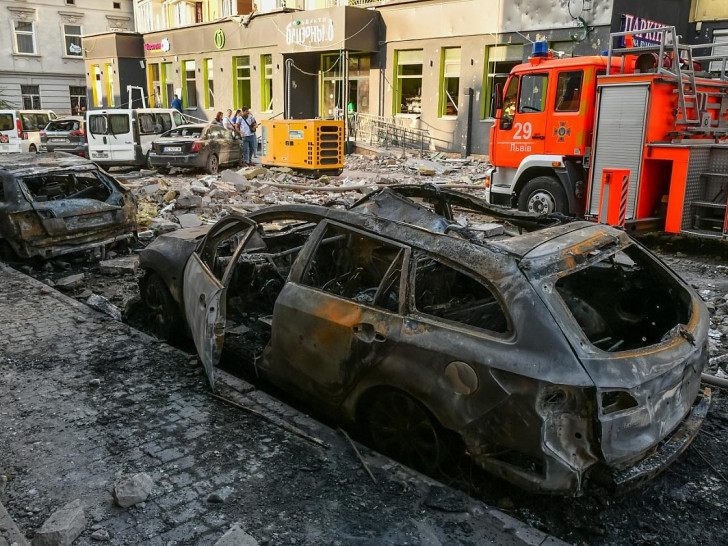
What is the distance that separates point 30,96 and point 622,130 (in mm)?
41911

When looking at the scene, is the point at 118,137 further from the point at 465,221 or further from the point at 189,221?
the point at 465,221

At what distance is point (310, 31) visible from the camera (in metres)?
25.6

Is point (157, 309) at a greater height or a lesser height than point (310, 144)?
lesser

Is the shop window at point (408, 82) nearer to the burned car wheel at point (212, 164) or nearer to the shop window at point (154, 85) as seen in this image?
the burned car wheel at point (212, 164)

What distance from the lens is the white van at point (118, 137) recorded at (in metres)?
19.2

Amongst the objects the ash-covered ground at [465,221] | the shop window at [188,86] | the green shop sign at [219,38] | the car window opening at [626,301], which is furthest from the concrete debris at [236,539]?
the shop window at [188,86]

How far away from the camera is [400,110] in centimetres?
2489

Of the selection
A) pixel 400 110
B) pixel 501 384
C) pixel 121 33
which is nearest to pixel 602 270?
pixel 501 384

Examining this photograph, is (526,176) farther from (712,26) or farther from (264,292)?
(712,26)

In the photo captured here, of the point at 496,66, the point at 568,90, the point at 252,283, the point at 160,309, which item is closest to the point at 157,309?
the point at 160,309

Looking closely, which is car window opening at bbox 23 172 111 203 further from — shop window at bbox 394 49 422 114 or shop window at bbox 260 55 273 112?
shop window at bbox 260 55 273 112

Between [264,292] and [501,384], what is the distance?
2769 millimetres

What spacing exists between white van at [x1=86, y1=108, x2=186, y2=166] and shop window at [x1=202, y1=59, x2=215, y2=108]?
524 inches

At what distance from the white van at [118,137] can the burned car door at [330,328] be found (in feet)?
54.1
